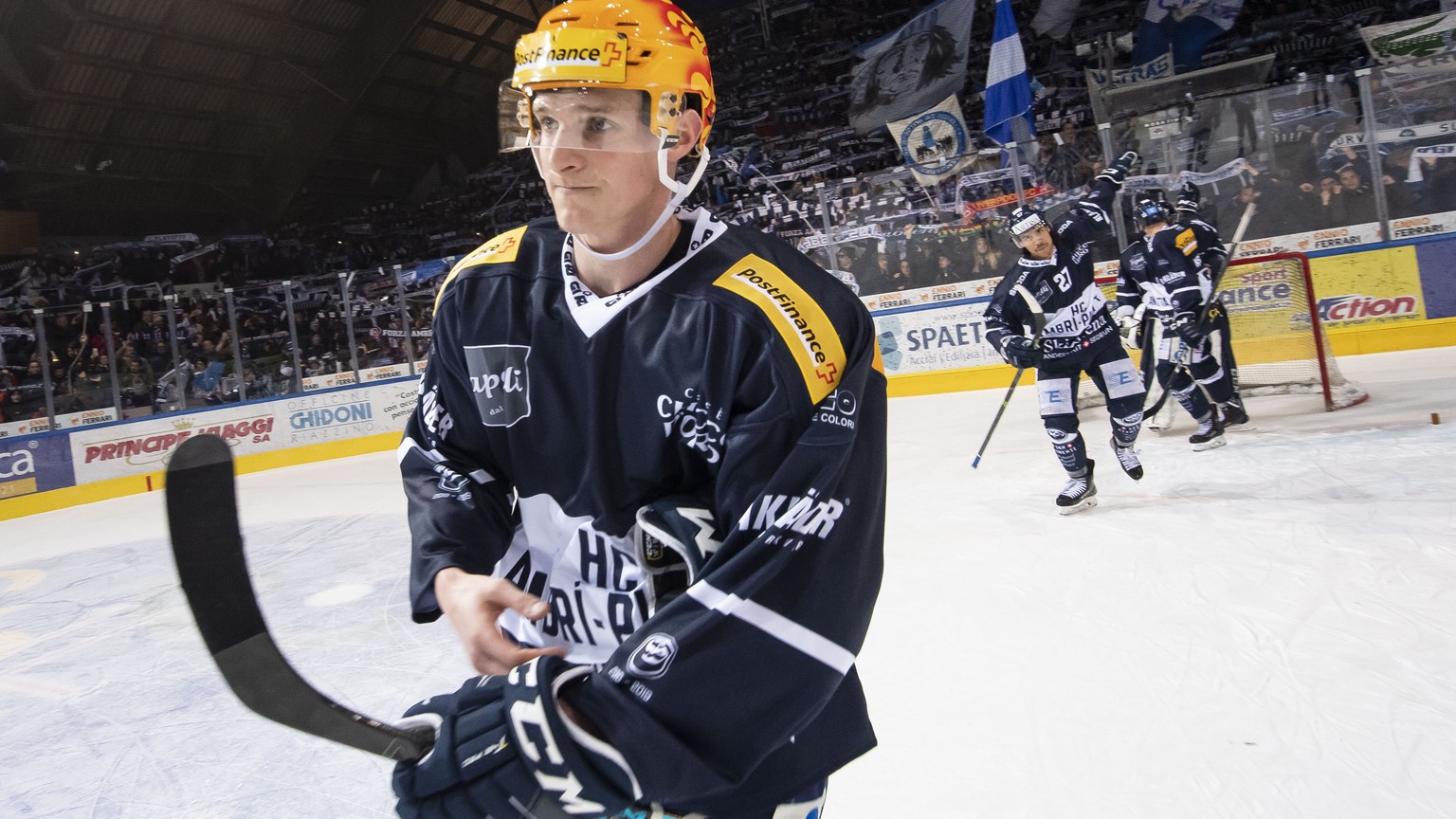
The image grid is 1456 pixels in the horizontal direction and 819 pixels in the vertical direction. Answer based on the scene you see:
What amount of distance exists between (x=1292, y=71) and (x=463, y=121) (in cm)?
1372

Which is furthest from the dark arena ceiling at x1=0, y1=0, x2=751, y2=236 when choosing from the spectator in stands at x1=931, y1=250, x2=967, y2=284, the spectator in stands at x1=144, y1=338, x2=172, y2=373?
the spectator in stands at x1=931, y1=250, x2=967, y2=284

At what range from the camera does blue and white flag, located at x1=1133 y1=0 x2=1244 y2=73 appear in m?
11.6

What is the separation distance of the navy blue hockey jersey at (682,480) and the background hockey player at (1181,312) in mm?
5456

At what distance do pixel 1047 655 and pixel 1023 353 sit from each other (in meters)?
2.25

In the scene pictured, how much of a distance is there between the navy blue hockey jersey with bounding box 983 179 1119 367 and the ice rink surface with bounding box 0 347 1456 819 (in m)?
0.84

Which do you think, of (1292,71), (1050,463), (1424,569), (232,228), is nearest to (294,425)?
(232,228)

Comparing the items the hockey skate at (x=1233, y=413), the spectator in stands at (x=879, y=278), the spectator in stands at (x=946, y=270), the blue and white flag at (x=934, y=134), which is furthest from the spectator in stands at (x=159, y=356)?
the hockey skate at (x=1233, y=413)

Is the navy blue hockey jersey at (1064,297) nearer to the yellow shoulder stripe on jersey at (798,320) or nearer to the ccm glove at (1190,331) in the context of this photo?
the ccm glove at (1190,331)

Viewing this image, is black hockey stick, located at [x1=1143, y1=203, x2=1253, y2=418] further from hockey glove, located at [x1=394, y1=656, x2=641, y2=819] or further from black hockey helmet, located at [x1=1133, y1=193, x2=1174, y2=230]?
hockey glove, located at [x1=394, y1=656, x2=641, y2=819]

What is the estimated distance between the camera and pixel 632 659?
2.34 ft

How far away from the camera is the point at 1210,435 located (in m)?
5.66

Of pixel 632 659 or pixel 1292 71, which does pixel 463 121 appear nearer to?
pixel 1292 71

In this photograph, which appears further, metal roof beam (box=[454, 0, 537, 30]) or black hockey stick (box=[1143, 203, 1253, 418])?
metal roof beam (box=[454, 0, 537, 30])

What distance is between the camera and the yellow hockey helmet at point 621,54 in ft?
2.90
